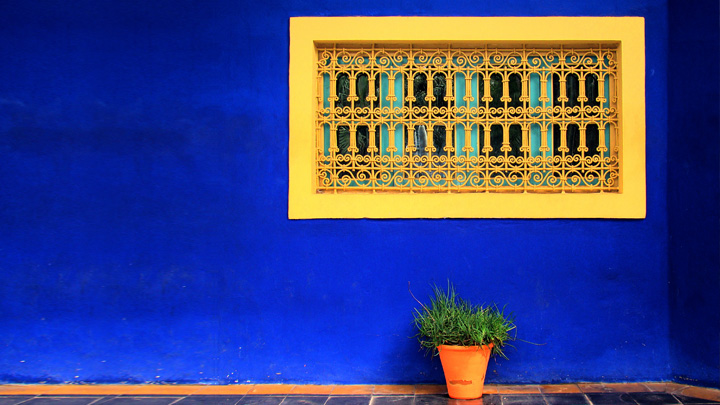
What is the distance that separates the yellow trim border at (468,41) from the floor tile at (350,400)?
1.31 metres

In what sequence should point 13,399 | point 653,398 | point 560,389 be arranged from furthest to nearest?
point 560,389, point 13,399, point 653,398

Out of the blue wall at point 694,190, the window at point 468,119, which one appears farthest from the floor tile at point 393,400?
the blue wall at point 694,190

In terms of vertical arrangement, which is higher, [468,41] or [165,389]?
[468,41]

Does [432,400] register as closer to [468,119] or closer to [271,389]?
[271,389]

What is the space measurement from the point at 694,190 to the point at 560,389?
1.77 m

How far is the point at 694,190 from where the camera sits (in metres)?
4.12

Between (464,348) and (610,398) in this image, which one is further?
(610,398)

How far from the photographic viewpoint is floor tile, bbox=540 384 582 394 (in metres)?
4.02

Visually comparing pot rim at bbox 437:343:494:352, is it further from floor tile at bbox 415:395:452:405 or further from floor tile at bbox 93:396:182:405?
floor tile at bbox 93:396:182:405

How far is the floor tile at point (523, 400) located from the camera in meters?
3.79

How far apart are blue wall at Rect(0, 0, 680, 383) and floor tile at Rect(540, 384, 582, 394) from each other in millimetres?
78

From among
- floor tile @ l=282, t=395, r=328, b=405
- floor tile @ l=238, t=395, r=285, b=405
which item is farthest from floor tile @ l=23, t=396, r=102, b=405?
floor tile @ l=282, t=395, r=328, b=405

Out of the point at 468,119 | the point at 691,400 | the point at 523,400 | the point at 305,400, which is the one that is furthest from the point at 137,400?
the point at 691,400

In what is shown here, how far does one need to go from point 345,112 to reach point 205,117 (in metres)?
1.09
